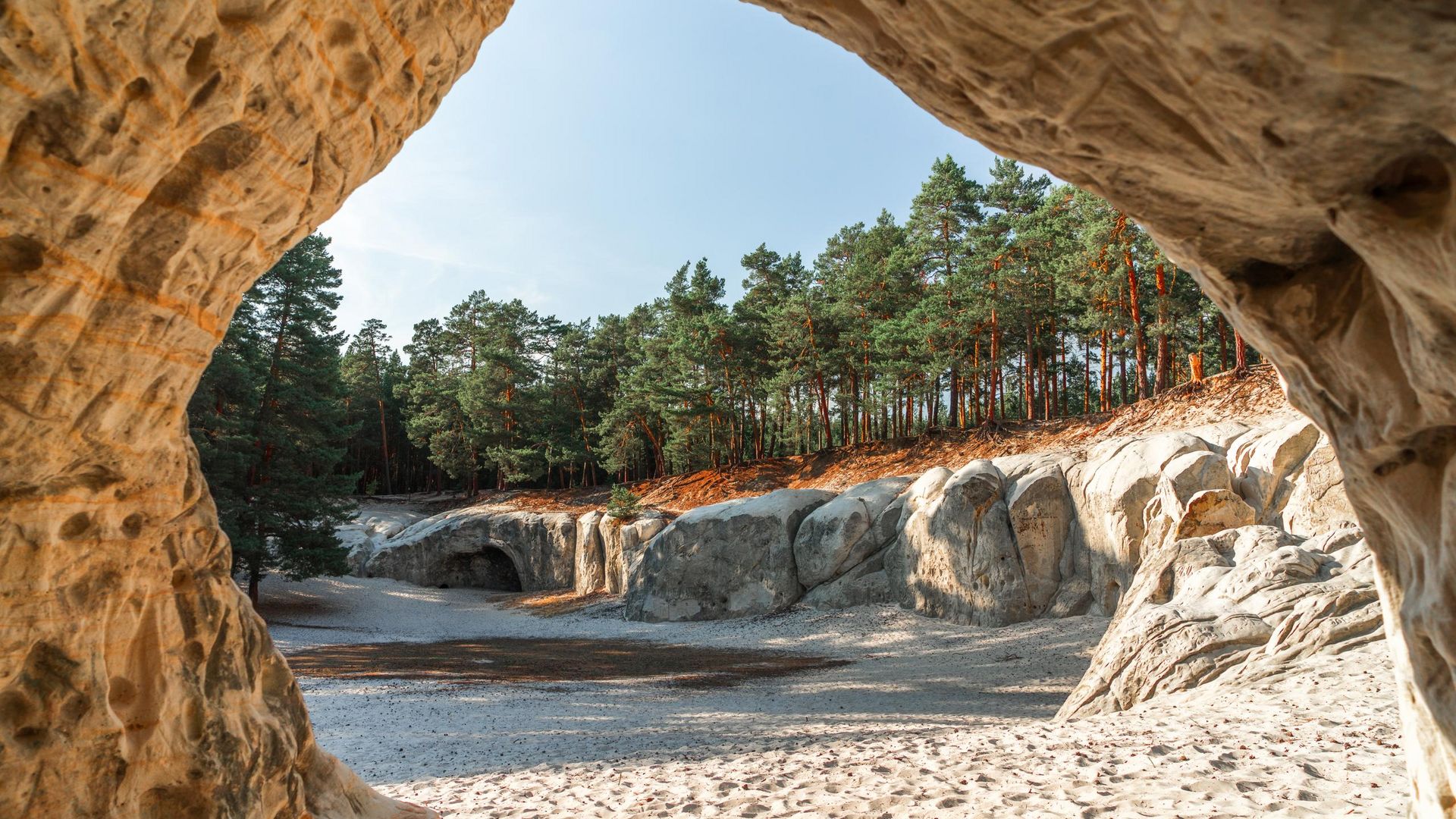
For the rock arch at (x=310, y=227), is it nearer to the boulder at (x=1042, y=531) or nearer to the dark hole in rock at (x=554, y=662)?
the dark hole in rock at (x=554, y=662)

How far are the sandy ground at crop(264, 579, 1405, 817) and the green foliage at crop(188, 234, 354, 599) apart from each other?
12.3 m

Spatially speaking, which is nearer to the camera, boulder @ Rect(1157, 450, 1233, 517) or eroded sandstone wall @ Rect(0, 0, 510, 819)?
eroded sandstone wall @ Rect(0, 0, 510, 819)

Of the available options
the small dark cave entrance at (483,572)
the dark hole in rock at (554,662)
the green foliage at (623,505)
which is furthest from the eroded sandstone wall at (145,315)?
the small dark cave entrance at (483,572)

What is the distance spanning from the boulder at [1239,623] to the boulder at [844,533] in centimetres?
1121

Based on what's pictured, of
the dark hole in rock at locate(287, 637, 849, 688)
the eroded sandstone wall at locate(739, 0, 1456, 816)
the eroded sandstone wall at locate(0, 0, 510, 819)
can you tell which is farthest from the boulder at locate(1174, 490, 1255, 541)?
the eroded sandstone wall at locate(0, 0, 510, 819)

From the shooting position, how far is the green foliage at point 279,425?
22922mm

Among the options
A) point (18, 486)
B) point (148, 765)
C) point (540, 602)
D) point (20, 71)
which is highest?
point (20, 71)

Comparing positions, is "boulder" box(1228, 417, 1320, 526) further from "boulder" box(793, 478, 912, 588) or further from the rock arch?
the rock arch

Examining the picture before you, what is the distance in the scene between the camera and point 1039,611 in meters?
16.7

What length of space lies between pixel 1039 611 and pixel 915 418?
2755 centimetres

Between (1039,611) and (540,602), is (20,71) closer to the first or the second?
(1039,611)

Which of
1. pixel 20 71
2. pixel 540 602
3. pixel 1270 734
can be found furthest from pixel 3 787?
pixel 540 602

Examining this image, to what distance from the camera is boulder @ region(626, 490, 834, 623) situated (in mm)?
22672

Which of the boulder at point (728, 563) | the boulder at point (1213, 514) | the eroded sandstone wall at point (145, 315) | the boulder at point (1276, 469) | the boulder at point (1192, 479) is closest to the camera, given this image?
the eroded sandstone wall at point (145, 315)
